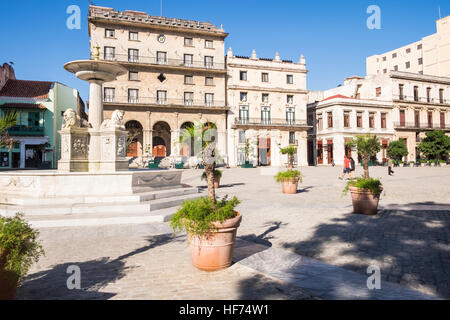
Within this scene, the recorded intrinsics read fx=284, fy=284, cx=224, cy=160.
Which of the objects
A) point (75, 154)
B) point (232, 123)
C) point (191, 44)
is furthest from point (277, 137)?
point (75, 154)

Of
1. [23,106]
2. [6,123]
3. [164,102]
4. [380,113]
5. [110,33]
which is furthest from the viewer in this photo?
[380,113]

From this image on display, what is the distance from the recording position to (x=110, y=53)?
111ft

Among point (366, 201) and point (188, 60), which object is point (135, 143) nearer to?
point (188, 60)

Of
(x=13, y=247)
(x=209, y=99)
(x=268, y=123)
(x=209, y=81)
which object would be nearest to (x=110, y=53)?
(x=209, y=81)

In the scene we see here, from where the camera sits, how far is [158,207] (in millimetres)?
8148

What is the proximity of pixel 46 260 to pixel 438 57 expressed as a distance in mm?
64134

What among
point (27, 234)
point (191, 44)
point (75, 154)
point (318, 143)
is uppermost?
point (191, 44)

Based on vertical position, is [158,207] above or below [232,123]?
below

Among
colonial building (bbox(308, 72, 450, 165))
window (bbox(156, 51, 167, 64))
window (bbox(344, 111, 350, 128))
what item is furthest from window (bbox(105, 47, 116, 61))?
window (bbox(344, 111, 350, 128))

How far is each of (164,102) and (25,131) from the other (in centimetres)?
1633

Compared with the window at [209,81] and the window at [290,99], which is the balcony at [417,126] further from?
the window at [209,81]

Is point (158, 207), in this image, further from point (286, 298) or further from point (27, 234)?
point (286, 298)

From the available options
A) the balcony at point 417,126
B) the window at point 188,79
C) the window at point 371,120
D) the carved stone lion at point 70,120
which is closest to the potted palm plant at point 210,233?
the carved stone lion at point 70,120

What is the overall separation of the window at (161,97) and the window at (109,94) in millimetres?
5118
